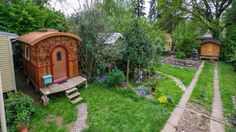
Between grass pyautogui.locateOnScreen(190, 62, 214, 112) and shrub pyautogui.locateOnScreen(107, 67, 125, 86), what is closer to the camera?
grass pyautogui.locateOnScreen(190, 62, 214, 112)

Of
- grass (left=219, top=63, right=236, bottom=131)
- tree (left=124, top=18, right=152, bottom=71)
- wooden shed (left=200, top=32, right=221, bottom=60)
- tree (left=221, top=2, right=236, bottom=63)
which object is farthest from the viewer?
wooden shed (left=200, top=32, right=221, bottom=60)

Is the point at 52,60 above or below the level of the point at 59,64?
above

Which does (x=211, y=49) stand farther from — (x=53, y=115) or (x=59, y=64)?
(x=53, y=115)

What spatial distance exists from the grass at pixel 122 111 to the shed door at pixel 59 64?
1378 millimetres

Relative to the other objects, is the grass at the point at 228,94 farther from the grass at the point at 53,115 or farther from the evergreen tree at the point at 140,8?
the evergreen tree at the point at 140,8

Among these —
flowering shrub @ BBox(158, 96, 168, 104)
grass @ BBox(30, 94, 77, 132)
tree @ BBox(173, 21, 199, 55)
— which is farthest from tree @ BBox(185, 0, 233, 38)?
grass @ BBox(30, 94, 77, 132)

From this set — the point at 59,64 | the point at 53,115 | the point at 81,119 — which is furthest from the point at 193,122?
the point at 59,64

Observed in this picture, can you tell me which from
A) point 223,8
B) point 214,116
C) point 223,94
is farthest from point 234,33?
point 214,116

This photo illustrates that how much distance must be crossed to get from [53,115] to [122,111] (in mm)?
2785

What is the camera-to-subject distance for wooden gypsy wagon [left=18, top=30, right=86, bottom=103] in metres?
7.88

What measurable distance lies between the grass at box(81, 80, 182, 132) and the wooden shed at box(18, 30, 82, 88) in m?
1.52

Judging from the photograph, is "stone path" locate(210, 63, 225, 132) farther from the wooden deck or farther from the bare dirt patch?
the wooden deck

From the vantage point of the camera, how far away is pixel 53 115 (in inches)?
268

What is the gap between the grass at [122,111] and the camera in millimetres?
6111
